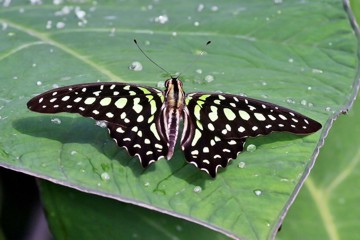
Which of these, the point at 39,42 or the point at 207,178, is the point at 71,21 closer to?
the point at 39,42

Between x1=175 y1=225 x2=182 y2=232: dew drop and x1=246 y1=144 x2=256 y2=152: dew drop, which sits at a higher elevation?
x1=246 y1=144 x2=256 y2=152: dew drop

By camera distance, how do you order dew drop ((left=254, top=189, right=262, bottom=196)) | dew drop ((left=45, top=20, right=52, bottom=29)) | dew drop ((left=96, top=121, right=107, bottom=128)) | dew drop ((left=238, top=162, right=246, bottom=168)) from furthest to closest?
dew drop ((left=45, top=20, right=52, bottom=29)) → dew drop ((left=96, top=121, right=107, bottom=128)) → dew drop ((left=238, top=162, right=246, bottom=168)) → dew drop ((left=254, top=189, right=262, bottom=196))

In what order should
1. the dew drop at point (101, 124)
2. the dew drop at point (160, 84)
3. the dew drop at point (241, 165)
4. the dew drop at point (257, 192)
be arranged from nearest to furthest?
the dew drop at point (257, 192), the dew drop at point (241, 165), the dew drop at point (101, 124), the dew drop at point (160, 84)

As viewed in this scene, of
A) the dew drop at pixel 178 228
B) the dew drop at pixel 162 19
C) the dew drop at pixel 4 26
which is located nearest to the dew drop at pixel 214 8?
the dew drop at pixel 162 19

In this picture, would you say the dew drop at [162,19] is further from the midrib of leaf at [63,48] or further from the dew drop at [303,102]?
the dew drop at [303,102]

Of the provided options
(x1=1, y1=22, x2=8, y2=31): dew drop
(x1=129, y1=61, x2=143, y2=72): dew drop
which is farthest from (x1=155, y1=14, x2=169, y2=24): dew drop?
(x1=1, y1=22, x2=8, y2=31): dew drop

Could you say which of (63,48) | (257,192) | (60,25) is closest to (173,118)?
(257,192)

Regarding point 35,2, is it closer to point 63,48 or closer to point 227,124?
point 63,48

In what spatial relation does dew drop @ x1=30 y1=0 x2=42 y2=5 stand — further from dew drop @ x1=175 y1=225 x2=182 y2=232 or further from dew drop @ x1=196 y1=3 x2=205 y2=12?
dew drop @ x1=175 y1=225 x2=182 y2=232
